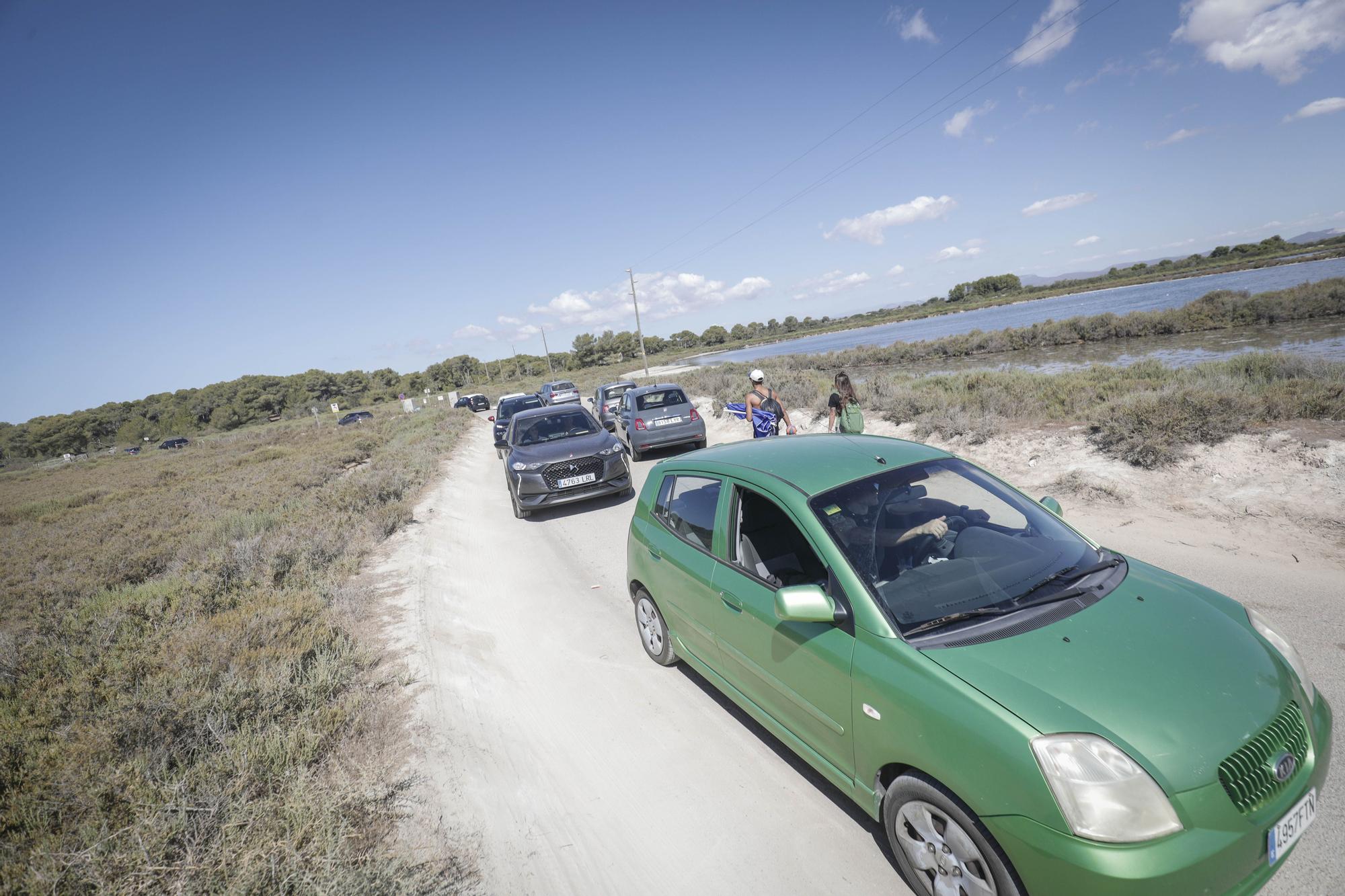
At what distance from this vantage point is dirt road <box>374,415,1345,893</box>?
2.71 meters

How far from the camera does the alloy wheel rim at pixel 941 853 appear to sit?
6.75 feet

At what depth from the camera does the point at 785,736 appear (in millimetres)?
2984

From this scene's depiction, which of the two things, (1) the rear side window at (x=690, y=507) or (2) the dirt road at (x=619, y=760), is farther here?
(1) the rear side window at (x=690, y=507)

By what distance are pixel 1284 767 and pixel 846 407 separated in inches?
229

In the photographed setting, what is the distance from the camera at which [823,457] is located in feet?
11.1

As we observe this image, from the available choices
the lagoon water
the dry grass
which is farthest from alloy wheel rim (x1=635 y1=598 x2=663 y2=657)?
the lagoon water

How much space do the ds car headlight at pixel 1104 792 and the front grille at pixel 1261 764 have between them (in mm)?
288

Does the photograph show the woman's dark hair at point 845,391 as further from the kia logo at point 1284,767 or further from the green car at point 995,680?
the kia logo at point 1284,767

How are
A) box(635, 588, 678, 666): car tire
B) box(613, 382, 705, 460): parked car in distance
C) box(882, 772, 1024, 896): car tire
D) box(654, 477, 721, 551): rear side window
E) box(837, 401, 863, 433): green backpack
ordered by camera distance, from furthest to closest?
box(613, 382, 705, 460): parked car in distance → box(837, 401, 863, 433): green backpack → box(635, 588, 678, 666): car tire → box(654, 477, 721, 551): rear side window → box(882, 772, 1024, 896): car tire

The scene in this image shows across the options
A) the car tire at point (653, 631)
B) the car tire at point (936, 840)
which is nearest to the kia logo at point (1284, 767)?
the car tire at point (936, 840)

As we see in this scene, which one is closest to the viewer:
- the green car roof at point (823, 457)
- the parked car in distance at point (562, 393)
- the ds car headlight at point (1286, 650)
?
the ds car headlight at point (1286, 650)

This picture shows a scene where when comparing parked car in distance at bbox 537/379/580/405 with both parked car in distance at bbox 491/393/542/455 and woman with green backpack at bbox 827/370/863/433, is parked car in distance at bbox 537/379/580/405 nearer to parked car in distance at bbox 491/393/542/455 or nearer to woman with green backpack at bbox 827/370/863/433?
parked car in distance at bbox 491/393/542/455

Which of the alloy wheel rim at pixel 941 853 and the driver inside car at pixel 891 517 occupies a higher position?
the driver inside car at pixel 891 517

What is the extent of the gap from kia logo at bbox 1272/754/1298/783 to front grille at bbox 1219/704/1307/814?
0.01 m
